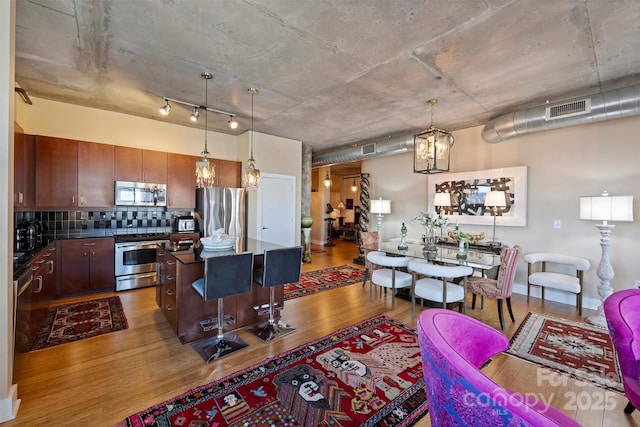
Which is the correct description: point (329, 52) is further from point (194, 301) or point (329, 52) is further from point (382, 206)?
point (382, 206)

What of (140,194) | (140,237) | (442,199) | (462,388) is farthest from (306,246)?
(462,388)

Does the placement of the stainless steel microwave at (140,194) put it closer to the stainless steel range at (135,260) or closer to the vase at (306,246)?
the stainless steel range at (135,260)

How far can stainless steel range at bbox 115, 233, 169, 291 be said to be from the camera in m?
4.33

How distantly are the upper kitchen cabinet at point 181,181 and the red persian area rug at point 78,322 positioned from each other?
6.27 feet

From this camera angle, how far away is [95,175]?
432cm

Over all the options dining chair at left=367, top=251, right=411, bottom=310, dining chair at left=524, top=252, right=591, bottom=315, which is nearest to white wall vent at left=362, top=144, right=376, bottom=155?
dining chair at left=367, top=251, right=411, bottom=310

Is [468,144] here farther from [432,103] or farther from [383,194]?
[383,194]

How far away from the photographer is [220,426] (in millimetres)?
1744

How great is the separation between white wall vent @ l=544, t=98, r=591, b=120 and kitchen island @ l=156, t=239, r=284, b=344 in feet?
13.6

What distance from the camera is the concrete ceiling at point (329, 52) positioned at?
2154 mm

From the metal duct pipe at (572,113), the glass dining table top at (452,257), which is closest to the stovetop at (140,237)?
the glass dining table top at (452,257)

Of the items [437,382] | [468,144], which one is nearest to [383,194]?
[468,144]

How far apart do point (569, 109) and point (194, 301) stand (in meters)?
5.09

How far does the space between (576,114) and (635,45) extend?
108 cm
